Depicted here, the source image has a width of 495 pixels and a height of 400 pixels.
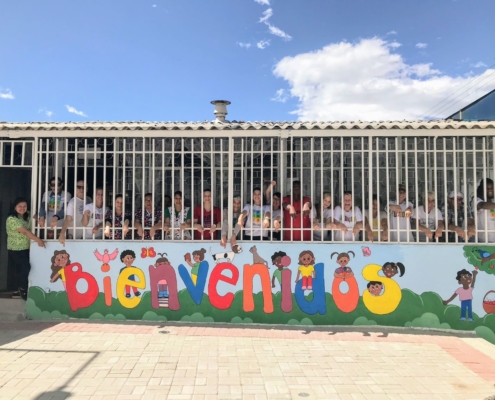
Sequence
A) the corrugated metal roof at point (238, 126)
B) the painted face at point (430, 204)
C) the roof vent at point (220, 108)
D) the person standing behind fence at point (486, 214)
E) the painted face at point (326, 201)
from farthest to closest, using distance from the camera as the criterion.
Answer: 1. the roof vent at point (220, 108)
2. the painted face at point (326, 201)
3. the painted face at point (430, 204)
4. the person standing behind fence at point (486, 214)
5. the corrugated metal roof at point (238, 126)

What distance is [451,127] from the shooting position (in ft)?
18.7

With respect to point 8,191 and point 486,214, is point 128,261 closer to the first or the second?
point 8,191

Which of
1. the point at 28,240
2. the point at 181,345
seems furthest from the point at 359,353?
the point at 28,240

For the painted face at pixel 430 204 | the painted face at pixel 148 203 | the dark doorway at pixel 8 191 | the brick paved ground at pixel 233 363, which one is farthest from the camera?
the dark doorway at pixel 8 191

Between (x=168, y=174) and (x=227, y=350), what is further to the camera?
(x=168, y=174)

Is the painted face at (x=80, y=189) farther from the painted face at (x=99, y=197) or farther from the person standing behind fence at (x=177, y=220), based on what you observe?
the person standing behind fence at (x=177, y=220)

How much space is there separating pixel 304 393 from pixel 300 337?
1569 millimetres

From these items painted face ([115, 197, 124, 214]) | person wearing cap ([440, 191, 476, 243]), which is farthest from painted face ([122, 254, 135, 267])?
person wearing cap ([440, 191, 476, 243])

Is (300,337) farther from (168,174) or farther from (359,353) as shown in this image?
(168,174)

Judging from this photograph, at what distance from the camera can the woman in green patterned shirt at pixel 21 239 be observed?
20.1 feet

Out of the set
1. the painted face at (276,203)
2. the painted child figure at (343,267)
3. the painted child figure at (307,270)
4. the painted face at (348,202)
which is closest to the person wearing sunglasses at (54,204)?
the painted face at (276,203)

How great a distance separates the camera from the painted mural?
226 inches

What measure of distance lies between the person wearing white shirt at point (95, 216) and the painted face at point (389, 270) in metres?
4.24

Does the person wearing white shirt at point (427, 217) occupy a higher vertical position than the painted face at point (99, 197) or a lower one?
lower
